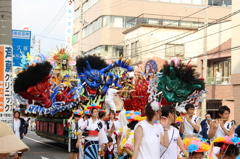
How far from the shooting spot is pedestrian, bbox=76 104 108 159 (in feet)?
36.9

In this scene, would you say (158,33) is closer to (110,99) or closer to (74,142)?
(110,99)

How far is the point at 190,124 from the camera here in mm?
9516

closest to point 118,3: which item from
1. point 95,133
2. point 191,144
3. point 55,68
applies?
point 55,68

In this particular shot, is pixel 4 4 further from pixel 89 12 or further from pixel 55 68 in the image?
pixel 89 12

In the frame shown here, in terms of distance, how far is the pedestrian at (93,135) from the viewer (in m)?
11.2

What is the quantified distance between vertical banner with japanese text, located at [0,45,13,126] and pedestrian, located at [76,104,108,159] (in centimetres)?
341

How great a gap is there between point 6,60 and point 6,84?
46 centimetres

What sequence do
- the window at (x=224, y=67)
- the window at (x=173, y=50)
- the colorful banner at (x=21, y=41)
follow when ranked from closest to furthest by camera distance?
the colorful banner at (x=21, y=41), the window at (x=224, y=67), the window at (x=173, y=50)

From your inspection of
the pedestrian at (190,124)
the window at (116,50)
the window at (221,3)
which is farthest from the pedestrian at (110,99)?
the window at (221,3)

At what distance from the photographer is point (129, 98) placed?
17.0 m

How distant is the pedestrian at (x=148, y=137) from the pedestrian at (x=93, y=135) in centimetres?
468

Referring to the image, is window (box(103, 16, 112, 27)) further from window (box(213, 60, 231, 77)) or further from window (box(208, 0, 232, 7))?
window (box(213, 60, 231, 77))

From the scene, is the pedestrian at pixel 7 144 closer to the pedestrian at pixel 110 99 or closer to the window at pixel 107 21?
the pedestrian at pixel 110 99

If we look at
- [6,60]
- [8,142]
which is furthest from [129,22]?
[8,142]
